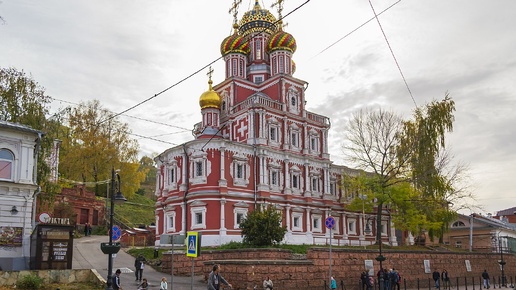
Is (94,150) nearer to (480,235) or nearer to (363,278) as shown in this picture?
(363,278)

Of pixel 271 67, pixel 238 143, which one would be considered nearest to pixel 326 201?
pixel 238 143

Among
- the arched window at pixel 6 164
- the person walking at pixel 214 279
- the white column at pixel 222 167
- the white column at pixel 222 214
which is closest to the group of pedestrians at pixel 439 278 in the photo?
the white column at pixel 222 214

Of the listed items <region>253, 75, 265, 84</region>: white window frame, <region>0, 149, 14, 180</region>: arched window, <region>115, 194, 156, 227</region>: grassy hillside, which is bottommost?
<region>115, 194, 156, 227</region>: grassy hillside

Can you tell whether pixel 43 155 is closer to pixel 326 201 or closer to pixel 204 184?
pixel 204 184

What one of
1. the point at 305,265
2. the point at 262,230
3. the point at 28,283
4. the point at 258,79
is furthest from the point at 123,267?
the point at 258,79

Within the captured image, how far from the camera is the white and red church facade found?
133 ft

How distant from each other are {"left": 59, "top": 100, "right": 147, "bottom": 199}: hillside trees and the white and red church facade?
11162 mm

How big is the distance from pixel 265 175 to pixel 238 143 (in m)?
3.80

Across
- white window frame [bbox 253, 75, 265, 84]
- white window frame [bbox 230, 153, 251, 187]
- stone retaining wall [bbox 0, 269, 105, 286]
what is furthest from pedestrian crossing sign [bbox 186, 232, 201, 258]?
white window frame [bbox 253, 75, 265, 84]

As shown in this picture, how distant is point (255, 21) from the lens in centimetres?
5253

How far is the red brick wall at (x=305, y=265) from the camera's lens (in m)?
24.9

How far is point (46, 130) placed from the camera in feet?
108

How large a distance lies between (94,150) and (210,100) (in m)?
16.1

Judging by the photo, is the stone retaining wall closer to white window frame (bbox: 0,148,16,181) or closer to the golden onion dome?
white window frame (bbox: 0,148,16,181)
